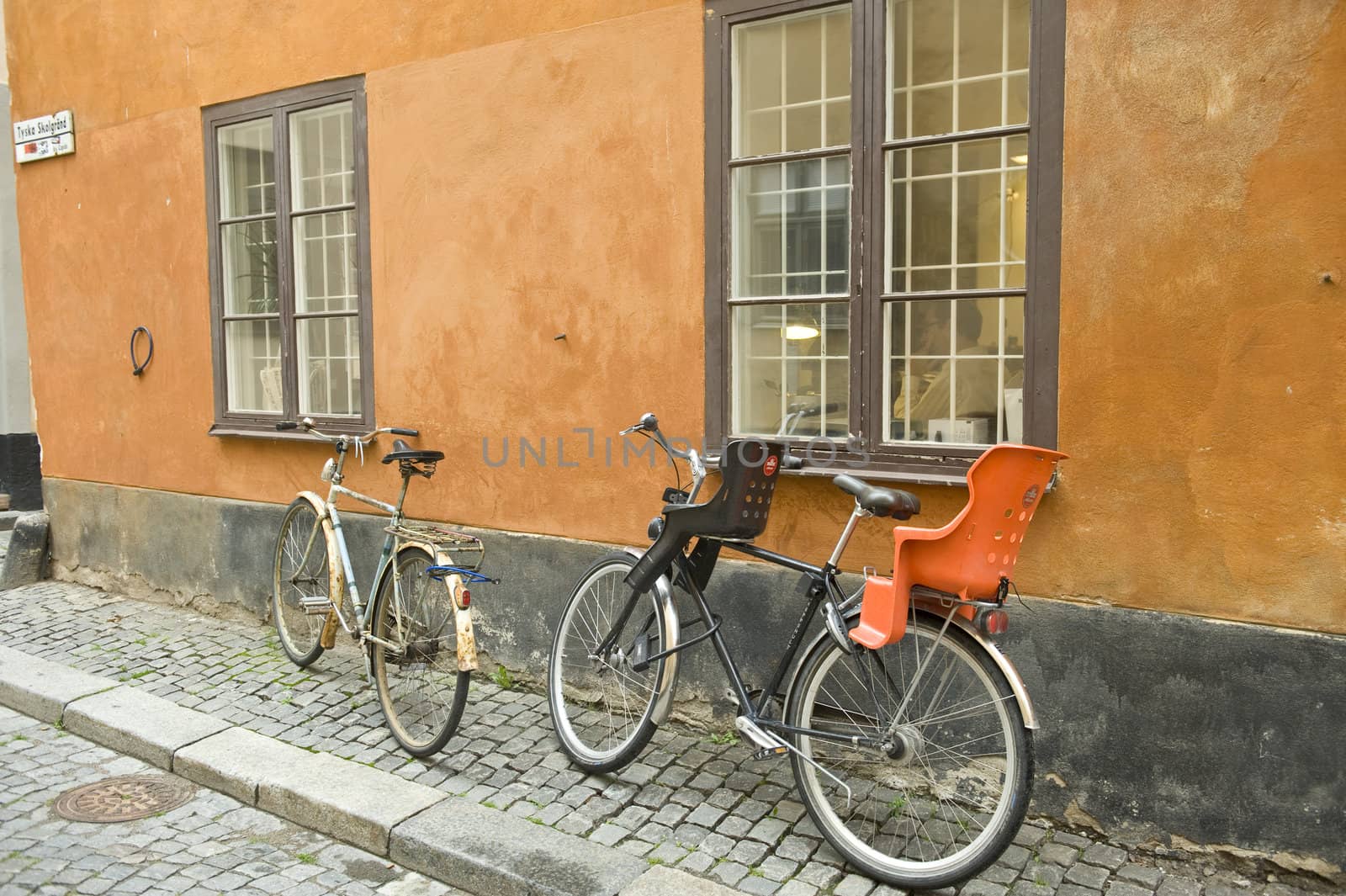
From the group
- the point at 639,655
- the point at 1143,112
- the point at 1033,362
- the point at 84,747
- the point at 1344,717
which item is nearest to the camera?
the point at 1344,717

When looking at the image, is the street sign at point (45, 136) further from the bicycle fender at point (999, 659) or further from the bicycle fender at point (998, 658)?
the bicycle fender at point (999, 659)

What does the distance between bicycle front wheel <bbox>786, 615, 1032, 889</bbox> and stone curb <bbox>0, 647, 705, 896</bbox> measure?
606 millimetres

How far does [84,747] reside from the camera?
5.16m

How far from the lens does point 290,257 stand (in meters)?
6.77

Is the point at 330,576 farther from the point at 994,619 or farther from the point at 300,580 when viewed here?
the point at 994,619

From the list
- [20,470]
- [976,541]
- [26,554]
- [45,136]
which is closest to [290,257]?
[45,136]

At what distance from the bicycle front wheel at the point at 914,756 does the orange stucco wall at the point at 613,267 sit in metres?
0.68

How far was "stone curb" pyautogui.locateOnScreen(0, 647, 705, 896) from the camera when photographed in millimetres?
3678

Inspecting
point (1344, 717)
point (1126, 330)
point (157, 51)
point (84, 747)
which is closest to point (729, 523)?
point (1126, 330)

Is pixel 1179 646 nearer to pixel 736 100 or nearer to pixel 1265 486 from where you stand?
pixel 1265 486

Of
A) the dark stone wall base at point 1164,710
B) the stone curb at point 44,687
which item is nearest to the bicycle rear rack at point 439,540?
the dark stone wall base at point 1164,710

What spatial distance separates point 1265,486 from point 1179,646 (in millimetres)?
621

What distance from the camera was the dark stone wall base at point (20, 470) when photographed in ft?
37.0

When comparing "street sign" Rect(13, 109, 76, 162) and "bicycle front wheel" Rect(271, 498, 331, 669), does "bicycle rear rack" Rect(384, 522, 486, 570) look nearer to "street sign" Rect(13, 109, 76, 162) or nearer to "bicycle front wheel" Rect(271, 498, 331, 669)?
"bicycle front wheel" Rect(271, 498, 331, 669)
